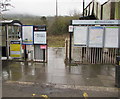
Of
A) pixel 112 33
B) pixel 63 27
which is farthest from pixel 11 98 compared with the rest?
pixel 63 27

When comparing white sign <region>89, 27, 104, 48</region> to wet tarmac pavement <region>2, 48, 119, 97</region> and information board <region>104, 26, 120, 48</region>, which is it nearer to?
information board <region>104, 26, 120, 48</region>

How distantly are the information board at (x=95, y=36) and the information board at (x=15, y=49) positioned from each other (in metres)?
4.04

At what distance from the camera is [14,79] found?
5406 mm

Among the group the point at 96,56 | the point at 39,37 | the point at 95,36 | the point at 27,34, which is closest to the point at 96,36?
the point at 95,36

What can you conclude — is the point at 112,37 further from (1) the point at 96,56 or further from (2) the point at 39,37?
A: (2) the point at 39,37

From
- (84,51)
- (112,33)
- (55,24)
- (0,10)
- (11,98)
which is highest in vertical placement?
(55,24)

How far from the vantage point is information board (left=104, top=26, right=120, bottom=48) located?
7.36 m

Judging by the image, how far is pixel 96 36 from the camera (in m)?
7.57

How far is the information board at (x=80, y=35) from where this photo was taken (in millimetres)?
7594

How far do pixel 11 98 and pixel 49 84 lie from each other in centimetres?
142

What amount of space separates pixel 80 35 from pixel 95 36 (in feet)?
2.63

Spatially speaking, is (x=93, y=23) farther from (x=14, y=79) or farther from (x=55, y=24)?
(x=55, y=24)

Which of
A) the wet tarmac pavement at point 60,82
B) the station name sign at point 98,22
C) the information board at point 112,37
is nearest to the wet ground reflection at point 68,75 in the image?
the wet tarmac pavement at point 60,82

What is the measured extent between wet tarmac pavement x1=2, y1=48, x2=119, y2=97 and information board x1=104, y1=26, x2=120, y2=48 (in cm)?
141
